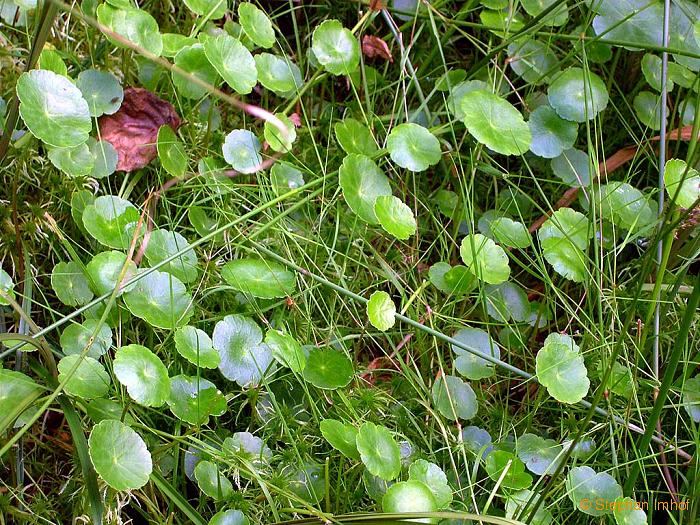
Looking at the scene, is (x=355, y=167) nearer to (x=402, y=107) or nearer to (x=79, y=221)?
(x=402, y=107)

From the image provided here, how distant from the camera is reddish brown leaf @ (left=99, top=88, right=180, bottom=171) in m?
1.13

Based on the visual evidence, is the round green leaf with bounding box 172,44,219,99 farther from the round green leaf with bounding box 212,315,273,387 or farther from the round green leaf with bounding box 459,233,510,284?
the round green leaf with bounding box 459,233,510,284

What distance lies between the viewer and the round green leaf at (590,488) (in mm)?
955

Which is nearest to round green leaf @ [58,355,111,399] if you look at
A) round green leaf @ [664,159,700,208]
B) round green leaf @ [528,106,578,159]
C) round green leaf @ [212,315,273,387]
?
round green leaf @ [212,315,273,387]

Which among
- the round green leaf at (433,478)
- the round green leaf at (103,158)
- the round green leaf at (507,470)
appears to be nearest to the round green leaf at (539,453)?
the round green leaf at (507,470)

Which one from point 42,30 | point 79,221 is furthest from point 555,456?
point 42,30

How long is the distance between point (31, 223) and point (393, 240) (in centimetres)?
56

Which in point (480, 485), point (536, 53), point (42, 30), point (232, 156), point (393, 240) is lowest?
point (480, 485)

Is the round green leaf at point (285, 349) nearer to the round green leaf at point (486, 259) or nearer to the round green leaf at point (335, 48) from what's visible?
the round green leaf at point (486, 259)

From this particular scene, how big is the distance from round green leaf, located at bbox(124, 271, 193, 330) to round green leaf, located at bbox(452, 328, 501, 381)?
405 millimetres

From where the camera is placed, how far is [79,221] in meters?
1.05

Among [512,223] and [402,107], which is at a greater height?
[402,107]

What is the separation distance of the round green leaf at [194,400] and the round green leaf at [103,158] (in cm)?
34

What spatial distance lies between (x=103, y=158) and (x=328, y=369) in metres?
0.46
